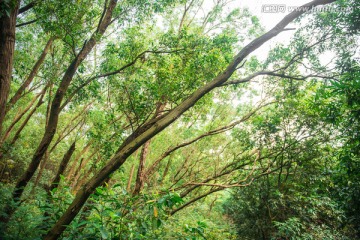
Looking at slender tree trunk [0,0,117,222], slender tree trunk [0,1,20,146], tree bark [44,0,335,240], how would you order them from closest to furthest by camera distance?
slender tree trunk [0,1,20,146] < tree bark [44,0,335,240] < slender tree trunk [0,0,117,222]

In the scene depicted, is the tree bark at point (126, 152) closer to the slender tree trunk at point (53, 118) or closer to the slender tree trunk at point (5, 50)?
the slender tree trunk at point (5, 50)

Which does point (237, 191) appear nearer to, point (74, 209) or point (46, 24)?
point (74, 209)

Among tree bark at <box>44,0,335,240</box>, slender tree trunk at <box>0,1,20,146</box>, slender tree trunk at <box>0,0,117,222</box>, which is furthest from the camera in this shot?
slender tree trunk at <box>0,0,117,222</box>

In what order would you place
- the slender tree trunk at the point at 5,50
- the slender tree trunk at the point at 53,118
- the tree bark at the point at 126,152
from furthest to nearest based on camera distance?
1. the slender tree trunk at the point at 53,118
2. the tree bark at the point at 126,152
3. the slender tree trunk at the point at 5,50

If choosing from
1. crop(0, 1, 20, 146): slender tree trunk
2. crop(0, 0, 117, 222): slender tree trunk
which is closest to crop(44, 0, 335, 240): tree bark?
crop(0, 1, 20, 146): slender tree trunk

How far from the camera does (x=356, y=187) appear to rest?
4488 millimetres

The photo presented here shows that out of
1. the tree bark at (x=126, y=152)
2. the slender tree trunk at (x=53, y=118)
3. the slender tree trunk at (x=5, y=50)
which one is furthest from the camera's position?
the slender tree trunk at (x=53, y=118)

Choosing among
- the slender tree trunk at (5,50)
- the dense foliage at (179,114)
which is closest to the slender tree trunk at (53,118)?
the dense foliage at (179,114)

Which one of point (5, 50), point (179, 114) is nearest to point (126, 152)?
point (179, 114)

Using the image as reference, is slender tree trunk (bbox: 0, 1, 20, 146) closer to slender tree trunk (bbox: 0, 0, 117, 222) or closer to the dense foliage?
the dense foliage

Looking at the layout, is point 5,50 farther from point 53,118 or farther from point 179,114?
point 179,114

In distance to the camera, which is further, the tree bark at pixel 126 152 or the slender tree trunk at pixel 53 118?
the slender tree trunk at pixel 53 118

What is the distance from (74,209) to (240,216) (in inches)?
358

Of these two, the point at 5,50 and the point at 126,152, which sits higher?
the point at 5,50
